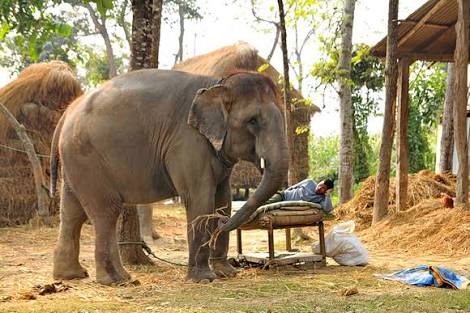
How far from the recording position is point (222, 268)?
6.44m

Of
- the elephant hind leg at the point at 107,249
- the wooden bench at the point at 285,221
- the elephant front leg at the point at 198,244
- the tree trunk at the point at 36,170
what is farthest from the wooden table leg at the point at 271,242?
the tree trunk at the point at 36,170

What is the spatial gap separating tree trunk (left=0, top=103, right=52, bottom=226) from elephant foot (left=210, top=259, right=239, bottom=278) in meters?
5.11

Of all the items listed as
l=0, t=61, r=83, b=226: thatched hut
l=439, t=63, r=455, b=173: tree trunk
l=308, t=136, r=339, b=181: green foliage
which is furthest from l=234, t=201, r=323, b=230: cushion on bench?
l=308, t=136, r=339, b=181: green foliage

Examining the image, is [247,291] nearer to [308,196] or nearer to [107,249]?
[107,249]

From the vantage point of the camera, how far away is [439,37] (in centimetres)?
1069

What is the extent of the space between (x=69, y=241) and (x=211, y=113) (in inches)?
75.0

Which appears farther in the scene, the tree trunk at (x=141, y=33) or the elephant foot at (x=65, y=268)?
the tree trunk at (x=141, y=33)

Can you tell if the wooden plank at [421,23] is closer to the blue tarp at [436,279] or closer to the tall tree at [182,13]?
the blue tarp at [436,279]

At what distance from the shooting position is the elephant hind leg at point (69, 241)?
20.8ft

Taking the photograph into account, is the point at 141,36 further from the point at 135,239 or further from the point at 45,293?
the point at 45,293

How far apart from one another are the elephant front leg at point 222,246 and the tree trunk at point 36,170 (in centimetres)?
501

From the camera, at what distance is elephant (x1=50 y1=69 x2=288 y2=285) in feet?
19.6

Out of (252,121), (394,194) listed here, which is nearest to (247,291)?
(252,121)

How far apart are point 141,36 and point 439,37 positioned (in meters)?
5.48
